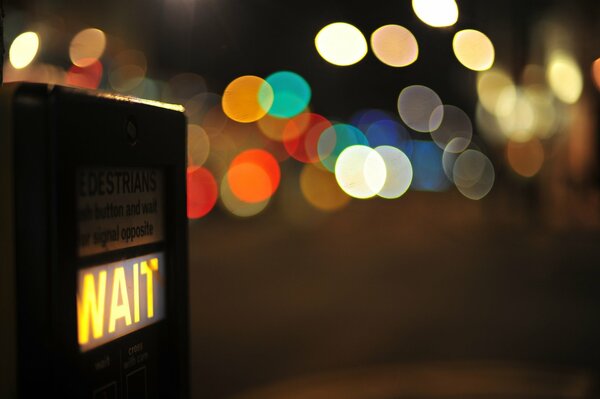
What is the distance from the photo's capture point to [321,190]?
54.8 meters

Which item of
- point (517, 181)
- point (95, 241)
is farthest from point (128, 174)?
point (517, 181)

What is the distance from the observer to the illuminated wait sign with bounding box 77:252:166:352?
1.81 metres

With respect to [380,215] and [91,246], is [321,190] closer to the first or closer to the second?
[380,215]

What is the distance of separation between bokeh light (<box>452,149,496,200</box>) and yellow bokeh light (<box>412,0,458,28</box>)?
4822 centimetres

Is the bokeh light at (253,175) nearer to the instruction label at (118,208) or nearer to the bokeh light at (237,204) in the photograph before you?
the bokeh light at (237,204)

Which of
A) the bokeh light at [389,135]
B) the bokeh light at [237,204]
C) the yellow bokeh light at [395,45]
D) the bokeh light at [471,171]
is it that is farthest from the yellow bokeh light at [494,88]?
the bokeh light at [471,171]

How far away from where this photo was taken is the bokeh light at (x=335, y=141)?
58688mm

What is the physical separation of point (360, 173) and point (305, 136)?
9408mm

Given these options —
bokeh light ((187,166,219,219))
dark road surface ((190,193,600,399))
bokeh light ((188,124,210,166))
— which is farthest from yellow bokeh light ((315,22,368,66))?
bokeh light ((188,124,210,166))

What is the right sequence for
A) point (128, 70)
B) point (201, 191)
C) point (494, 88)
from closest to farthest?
1. point (128, 70)
2. point (494, 88)
3. point (201, 191)

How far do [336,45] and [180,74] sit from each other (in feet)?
5.92

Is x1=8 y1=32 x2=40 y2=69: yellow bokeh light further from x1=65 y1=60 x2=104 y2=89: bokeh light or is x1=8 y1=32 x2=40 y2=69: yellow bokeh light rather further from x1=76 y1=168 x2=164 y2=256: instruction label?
x1=65 y1=60 x2=104 y2=89: bokeh light

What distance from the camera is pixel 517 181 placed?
2808cm

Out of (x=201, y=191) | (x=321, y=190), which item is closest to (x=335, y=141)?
(x=321, y=190)
